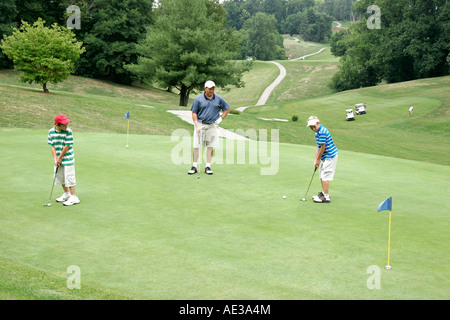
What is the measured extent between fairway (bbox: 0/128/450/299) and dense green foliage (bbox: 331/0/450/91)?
6476 centimetres

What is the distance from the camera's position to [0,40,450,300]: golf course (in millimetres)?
5723

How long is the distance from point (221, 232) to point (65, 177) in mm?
3885

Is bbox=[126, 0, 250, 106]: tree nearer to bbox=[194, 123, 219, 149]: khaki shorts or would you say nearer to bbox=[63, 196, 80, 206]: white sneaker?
bbox=[194, 123, 219, 149]: khaki shorts

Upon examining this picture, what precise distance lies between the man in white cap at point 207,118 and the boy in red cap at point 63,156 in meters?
3.86

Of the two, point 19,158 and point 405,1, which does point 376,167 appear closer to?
point 19,158

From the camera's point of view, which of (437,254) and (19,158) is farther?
(19,158)

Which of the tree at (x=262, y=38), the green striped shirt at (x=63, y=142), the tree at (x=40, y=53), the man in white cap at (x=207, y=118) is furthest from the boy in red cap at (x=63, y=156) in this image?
the tree at (x=262, y=38)

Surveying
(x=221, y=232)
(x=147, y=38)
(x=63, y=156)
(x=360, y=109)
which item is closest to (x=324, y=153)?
(x=221, y=232)

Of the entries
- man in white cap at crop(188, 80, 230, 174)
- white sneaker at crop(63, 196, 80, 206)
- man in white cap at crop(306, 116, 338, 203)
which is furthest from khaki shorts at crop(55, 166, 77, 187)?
man in white cap at crop(306, 116, 338, 203)

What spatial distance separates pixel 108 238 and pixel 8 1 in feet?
198

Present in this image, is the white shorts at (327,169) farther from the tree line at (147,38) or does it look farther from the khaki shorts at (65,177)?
the tree line at (147,38)

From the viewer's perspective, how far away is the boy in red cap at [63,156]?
9.60 m
